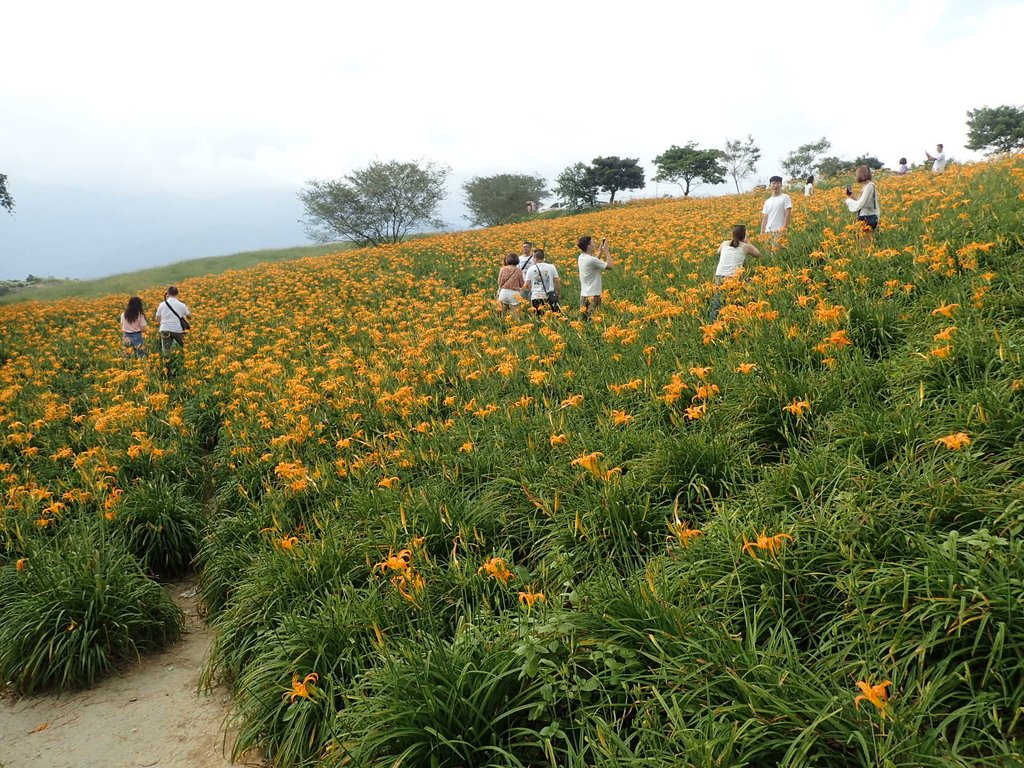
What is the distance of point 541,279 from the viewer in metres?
9.05

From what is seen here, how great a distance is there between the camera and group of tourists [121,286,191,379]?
1008 centimetres

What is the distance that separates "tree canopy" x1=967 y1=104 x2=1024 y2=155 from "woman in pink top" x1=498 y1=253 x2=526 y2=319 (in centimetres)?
5239

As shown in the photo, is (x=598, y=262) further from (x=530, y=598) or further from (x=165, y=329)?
(x=165, y=329)

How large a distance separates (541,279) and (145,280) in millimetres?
26549

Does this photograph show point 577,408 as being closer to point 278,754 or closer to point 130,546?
point 278,754

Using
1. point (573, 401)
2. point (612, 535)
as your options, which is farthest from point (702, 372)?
point (612, 535)

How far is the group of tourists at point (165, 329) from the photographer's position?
33.1ft

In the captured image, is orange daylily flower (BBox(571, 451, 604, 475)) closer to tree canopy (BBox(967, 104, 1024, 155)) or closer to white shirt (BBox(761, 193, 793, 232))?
white shirt (BBox(761, 193, 793, 232))

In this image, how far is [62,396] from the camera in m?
9.16

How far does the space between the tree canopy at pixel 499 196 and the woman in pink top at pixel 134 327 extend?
44078 millimetres

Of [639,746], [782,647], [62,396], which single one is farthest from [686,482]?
[62,396]

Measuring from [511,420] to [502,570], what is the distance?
7.10 ft

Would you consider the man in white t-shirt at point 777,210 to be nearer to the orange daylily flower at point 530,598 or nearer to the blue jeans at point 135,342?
the orange daylily flower at point 530,598

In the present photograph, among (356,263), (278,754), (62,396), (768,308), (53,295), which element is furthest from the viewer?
(53,295)
